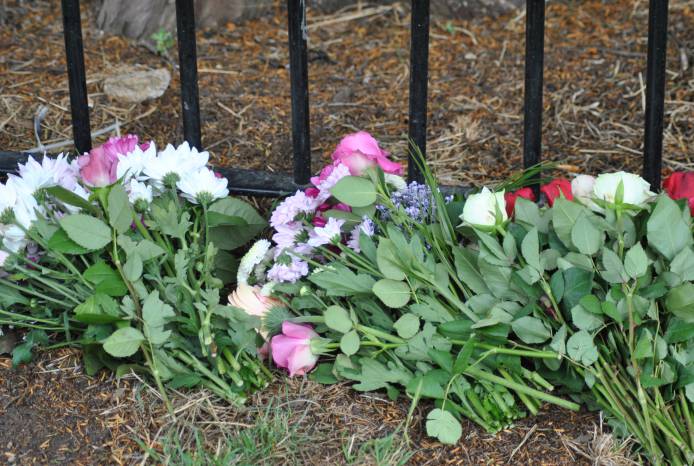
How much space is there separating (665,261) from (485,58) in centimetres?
175

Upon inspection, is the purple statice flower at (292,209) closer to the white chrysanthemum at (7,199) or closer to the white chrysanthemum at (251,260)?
the white chrysanthemum at (251,260)

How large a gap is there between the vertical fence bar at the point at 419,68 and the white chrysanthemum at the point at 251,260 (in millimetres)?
358

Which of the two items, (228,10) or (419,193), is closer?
(419,193)

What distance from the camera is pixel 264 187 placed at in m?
2.23

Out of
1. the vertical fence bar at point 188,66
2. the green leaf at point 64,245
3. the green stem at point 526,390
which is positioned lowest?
the green stem at point 526,390

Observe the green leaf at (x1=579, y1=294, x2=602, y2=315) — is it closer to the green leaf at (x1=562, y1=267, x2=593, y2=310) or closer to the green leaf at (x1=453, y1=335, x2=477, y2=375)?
the green leaf at (x1=562, y1=267, x2=593, y2=310)

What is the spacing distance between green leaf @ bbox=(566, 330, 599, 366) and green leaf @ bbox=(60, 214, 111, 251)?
0.79 m

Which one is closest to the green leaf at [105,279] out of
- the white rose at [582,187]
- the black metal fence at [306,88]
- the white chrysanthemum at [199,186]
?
the white chrysanthemum at [199,186]

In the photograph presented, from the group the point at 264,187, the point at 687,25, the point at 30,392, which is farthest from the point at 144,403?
the point at 687,25

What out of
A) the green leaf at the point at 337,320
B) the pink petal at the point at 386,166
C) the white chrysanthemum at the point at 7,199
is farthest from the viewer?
the pink petal at the point at 386,166

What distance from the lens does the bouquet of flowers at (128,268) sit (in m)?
1.81

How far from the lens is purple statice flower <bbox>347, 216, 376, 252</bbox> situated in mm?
1903

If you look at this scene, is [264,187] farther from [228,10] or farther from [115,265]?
[228,10]

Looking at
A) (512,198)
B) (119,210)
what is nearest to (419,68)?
(512,198)
